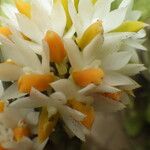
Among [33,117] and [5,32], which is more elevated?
[5,32]

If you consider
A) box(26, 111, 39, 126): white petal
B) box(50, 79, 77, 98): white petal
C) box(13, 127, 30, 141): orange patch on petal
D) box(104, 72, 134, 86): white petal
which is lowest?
box(13, 127, 30, 141): orange patch on petal

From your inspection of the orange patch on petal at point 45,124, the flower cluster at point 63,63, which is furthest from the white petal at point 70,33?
the orange patch on petal at point 45,124

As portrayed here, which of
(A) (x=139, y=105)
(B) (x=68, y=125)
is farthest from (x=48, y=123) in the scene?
(A) (x=139, y=105)

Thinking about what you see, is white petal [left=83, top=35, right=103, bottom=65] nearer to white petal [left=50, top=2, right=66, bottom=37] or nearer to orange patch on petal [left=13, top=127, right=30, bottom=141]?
white petal [left=50, top=2, right=66, bottom=37]

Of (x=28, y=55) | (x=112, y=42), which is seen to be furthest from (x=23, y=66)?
(x=112, y=42)

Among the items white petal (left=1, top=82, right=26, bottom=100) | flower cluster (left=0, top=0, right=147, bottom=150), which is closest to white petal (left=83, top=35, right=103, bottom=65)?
flower cluster (left=0, top=0, right=147, bottom=150)

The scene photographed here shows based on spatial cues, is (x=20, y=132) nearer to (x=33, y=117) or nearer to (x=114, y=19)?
(x=33, y=117)

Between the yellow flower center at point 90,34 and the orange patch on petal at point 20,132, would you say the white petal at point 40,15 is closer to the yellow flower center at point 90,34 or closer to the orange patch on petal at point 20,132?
the yellow flower center at point 90,34
